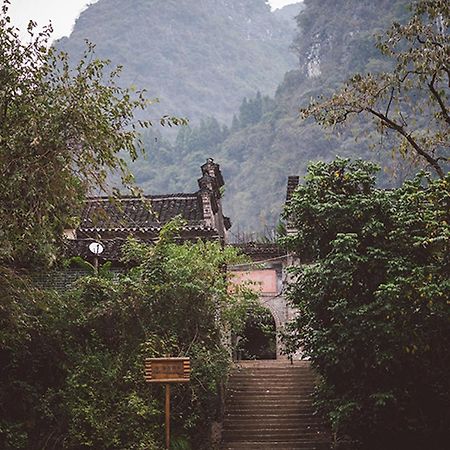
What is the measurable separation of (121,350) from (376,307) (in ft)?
13.7

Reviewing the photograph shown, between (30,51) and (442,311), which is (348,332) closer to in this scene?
(442,311)

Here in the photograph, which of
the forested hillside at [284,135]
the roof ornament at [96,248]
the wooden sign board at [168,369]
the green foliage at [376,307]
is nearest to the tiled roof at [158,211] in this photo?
the roof ornament at [96,248]

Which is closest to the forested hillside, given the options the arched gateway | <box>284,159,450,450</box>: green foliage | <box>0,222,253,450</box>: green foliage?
the arched gateway

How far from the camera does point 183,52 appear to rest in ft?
301

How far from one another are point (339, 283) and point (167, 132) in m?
73.1

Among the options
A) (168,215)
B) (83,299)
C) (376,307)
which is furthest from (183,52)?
(376,307)

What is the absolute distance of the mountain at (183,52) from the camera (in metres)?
87.2

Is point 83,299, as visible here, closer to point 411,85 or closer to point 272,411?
point 272,411

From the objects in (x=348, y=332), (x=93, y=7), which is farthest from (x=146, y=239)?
(x=93, y=7)

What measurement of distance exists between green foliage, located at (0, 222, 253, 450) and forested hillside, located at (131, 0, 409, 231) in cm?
3396

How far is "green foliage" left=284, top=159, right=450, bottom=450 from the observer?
11.1 m

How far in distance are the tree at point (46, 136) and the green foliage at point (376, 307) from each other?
176 inches

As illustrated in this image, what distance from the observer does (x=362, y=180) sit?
13.3 m

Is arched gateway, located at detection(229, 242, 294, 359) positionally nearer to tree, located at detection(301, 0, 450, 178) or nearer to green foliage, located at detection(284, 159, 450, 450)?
green foliage, located at detection(284, 159, 450, 450)
